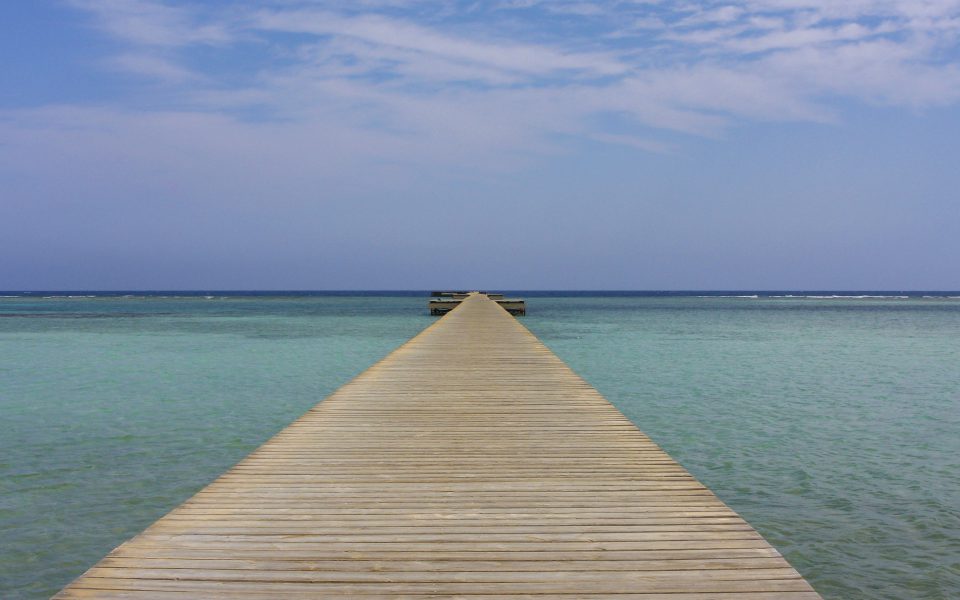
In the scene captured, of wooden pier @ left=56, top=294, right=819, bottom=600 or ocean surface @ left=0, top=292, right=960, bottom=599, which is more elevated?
wooden pier @ left=56, top=294, right=819, bottom=600

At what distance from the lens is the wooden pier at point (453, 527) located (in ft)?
9.31

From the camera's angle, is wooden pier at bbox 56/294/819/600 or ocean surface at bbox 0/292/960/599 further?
ocean surface at bbox 0/292/960/599

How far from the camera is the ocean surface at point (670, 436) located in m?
5.28

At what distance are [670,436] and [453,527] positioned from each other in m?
6.40

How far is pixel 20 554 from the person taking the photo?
512 centimetres

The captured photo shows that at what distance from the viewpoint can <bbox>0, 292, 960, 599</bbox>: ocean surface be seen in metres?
5.28

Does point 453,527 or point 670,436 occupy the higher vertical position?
point 453,527

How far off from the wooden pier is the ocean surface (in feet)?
5.35

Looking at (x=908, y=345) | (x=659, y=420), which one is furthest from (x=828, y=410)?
(x=908, y=345)

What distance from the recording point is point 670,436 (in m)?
9.27

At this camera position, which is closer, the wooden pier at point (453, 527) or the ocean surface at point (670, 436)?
the wooden pier at point (453, 527)

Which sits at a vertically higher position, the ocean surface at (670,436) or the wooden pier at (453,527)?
the wooden pier at (453,527)

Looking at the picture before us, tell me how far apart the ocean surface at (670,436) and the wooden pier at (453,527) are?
1632 millimetres

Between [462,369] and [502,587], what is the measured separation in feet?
24.6
